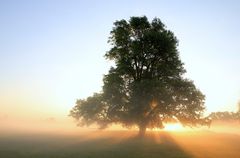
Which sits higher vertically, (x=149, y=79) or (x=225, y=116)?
(x=225, y=116)

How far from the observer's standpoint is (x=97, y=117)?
54875 mm

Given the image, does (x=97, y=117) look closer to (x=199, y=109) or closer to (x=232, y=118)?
(x=199, y=109)

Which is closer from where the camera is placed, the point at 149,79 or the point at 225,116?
the point at 149,79

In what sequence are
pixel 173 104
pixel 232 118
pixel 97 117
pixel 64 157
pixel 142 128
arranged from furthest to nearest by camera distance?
pixel 232 118 < pixel 97 117 < pixel 142 128 < pixel 173 104 < pixel 64 157

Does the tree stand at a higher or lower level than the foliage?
lower

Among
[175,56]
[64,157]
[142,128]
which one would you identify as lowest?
[64,157]

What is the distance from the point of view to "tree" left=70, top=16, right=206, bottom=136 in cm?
4247

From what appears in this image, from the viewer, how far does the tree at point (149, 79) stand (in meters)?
42.5

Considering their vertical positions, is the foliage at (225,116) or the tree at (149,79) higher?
the foliage at (225,116)

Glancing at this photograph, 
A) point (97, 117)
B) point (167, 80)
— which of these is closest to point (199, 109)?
point (167, 80)

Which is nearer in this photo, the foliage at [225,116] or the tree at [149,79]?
the tree at [149,79]

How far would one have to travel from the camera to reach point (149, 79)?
4175 centimetres

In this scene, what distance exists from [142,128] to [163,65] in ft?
31.3

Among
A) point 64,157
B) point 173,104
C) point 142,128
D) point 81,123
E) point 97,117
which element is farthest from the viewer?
point 81,123
